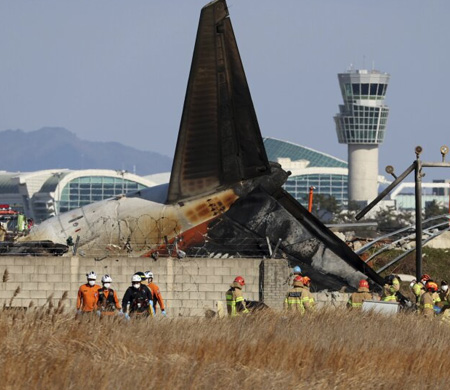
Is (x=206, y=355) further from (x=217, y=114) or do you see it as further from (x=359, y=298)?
(x=217, y=114)

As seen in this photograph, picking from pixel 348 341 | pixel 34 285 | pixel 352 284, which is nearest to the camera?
pixel 348 341

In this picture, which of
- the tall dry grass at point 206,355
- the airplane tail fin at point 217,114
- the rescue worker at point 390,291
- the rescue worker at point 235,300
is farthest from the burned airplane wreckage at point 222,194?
the tall dry grass at point 206,355

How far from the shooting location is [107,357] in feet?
65.5

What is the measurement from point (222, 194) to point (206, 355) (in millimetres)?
19720

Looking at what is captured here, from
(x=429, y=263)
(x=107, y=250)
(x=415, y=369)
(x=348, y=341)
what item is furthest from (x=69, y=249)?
(x=429, y=263)

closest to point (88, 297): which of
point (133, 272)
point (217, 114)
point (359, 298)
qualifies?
point (359, 298)

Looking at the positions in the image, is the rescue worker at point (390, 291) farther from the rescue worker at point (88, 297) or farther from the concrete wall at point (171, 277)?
the rescue worker at point (88, 297)

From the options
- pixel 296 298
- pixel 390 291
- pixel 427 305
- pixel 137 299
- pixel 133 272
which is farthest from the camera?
pixel 133 272

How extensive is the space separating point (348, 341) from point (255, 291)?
12418 mm

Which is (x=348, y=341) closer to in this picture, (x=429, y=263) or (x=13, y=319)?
(x=13, y=319)

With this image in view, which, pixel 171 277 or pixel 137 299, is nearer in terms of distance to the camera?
pixel 137 299

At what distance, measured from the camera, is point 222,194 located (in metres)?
40.3

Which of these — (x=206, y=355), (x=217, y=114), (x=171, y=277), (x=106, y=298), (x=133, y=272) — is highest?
(x=217, y=114)

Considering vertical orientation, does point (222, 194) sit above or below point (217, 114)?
below
